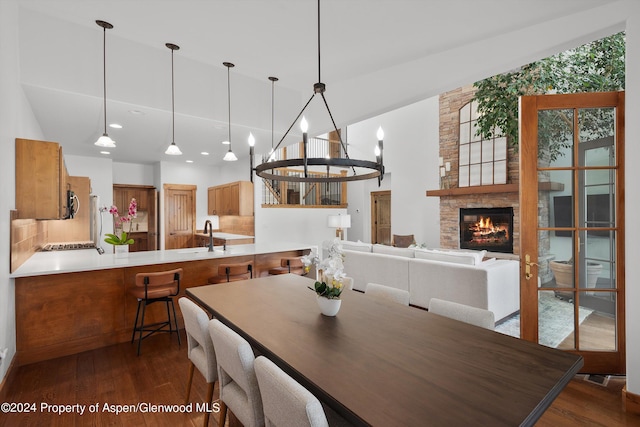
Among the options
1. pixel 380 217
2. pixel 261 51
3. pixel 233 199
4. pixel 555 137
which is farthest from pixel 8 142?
pixel 380 217

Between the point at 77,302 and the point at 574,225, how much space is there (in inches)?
180

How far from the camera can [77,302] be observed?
3.06 m

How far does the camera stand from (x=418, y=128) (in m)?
8.30

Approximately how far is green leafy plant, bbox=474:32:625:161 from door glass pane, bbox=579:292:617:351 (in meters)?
1.20

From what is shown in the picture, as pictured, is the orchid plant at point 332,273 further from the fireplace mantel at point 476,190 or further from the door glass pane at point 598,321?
the fireplace mantel at point 476,190

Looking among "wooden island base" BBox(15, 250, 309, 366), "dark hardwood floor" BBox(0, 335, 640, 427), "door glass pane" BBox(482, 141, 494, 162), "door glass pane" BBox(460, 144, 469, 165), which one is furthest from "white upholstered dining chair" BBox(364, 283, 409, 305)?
"door glass pane" BBox(460, 144, 469, 165)

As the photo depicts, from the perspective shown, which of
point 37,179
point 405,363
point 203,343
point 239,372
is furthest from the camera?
point 37,179

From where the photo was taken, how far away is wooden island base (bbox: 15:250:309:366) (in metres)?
2.81

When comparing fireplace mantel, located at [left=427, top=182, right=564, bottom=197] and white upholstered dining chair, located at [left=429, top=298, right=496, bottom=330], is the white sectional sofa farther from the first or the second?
fireplace mantel, located at [left=427, top=182, right=564, bottom=197]

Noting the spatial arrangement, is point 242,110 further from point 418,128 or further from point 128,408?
point 418,128

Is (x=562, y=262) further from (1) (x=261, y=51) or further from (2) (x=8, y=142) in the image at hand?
(2) (x=8, y=142)

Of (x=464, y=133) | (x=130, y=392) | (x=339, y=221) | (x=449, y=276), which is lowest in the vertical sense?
(x=130, y=392)

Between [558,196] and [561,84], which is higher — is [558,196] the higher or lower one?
the lower one

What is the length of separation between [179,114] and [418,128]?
633cm
